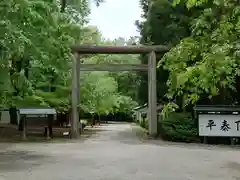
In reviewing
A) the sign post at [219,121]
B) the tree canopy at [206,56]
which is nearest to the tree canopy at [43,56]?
the tree canopy at [206,56]

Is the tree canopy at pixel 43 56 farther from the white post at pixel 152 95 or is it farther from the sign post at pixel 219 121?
the sign post at pixel 219 121

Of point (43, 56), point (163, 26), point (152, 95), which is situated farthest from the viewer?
point (163, 26)

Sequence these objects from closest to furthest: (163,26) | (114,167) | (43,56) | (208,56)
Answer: (208,56) → (114,167) → (43,56) → (163,26)

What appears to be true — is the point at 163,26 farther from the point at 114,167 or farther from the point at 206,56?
the point at 206,56

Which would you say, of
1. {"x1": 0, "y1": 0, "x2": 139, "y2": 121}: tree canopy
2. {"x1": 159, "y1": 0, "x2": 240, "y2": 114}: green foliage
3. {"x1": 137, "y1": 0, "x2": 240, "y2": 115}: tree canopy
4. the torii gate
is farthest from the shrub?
{"x1": 159, "y1": 0, "x2": 240, "y2": 114}: green foliage

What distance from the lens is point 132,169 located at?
38.1ft

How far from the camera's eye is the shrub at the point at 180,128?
2334 centimetres

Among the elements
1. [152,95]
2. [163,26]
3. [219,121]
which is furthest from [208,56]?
[163,26]

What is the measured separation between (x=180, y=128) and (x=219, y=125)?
2170mm

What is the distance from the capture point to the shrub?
23344 millimetres

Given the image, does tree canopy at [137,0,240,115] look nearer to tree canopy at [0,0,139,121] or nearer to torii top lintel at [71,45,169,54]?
tree canopy at [0,0,139,121]

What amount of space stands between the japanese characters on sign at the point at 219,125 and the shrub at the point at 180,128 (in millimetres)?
709

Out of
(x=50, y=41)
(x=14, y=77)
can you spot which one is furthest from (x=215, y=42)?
(x=14, y=77)

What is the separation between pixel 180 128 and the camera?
2356cm
